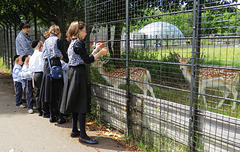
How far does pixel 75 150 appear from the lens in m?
3.97

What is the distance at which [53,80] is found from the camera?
5215 millimetres

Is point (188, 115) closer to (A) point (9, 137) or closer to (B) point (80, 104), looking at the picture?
(B) point (80, 104)

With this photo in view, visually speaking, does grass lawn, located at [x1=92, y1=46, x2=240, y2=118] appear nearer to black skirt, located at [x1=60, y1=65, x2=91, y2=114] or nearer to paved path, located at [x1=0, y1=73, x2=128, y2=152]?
black skirt, located at [x1=60, y1=65, x2=91, y2=114]

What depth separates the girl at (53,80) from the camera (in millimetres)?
5016

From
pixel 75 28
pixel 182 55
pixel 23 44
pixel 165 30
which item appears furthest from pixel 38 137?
pixel 23 44

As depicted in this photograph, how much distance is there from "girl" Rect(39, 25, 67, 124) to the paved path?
15.3 inches

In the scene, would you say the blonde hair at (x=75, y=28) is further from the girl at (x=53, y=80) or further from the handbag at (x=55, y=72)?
the handbag at (x=55, y=72)

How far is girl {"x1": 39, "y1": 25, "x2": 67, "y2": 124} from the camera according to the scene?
5016 mm

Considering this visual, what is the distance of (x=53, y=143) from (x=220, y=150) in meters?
2.82

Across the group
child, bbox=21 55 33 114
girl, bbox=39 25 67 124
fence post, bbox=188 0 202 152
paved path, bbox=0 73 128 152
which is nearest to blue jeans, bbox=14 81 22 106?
child, bbox=21 55 33 114

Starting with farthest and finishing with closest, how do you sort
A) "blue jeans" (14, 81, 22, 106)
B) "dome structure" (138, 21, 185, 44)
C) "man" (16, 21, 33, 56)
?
"man" (16, 21, 33, 56) → "blue jeans" (14, 81, 22, 106) → "dome structure" (138, 21, 185, 44)

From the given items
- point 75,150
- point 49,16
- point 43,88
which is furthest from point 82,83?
point 49,16

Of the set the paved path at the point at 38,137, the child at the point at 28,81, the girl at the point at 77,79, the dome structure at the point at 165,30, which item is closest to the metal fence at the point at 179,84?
the dome structure at the point at 165,30

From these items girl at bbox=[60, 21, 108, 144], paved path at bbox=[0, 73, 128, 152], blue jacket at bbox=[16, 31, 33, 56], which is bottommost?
paved path at bbox=[0, 73, 128, 152]
